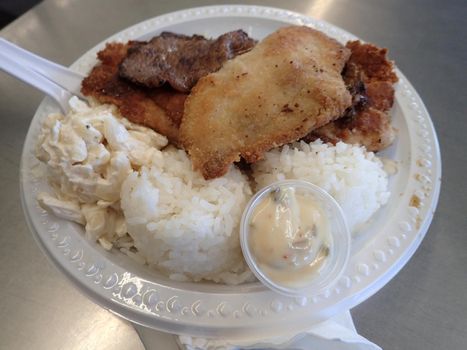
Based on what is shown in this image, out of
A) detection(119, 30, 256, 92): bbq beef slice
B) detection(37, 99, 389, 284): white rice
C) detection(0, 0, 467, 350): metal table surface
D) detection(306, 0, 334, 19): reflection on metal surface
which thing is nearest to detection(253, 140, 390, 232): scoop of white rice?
detection(37, 99, 389, 284): white rice

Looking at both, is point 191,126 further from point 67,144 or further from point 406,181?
point 406,181

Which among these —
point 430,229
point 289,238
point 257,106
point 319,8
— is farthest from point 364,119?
point 319,8

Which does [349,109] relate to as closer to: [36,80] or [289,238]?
[289,238]

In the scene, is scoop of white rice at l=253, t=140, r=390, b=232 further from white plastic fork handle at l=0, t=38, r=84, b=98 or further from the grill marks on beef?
white plastic fork handle at l=0, t=38, r=84, b=98

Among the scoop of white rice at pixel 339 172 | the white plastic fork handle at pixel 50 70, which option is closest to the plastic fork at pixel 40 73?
the white plastic fork handle at pixel 50 70

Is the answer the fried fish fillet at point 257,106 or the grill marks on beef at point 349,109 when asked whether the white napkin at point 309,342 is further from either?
the grill marks on beef at point 349,109

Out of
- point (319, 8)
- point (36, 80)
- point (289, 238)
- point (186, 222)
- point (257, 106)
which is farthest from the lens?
point (319, 8)

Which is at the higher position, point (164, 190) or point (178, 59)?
point (178, 59)
